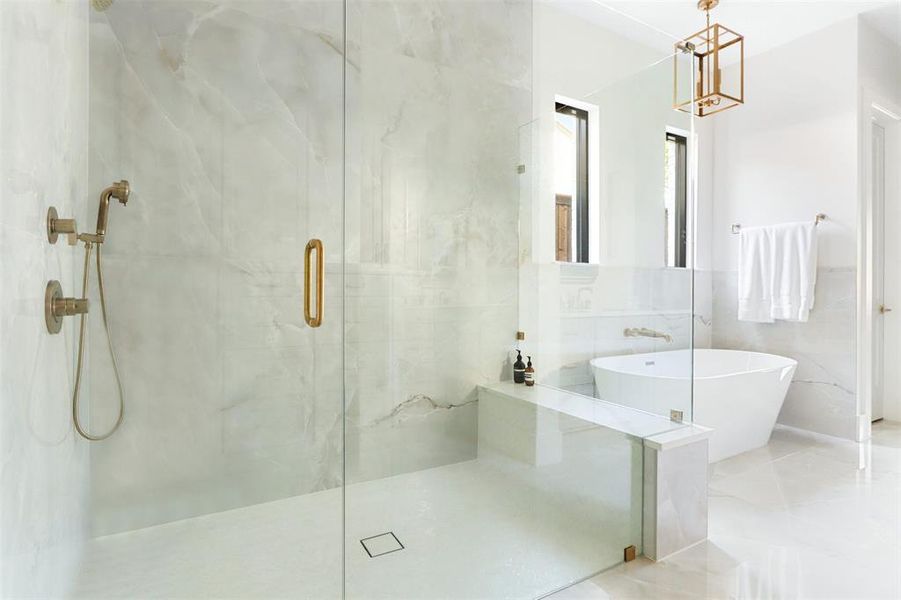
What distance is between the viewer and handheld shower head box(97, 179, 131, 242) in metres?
1.69

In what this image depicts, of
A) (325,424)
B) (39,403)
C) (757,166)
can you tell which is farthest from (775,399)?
(39,403)

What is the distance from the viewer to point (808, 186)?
→ 146 inches

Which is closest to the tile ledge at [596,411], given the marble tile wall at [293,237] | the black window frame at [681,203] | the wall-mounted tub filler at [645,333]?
the marble tile wall at [293,237]

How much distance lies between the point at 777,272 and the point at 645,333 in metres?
2.28

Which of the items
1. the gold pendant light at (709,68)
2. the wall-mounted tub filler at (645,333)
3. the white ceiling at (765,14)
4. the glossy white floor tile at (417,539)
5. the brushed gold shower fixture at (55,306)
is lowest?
the glossy white floor tile at (417,539)

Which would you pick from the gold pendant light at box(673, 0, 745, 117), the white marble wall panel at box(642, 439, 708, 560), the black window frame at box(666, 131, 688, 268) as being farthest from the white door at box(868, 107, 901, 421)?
the white marble wall panel at box(642, 439, 708, 560)

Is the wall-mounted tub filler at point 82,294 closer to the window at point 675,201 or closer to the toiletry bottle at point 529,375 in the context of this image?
the toiletry bottle at point 529,375

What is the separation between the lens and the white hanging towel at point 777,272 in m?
3.59

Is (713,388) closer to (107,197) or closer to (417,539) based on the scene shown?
(417,539)

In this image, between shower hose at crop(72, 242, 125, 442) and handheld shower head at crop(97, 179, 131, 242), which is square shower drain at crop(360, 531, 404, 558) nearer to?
shower hose at crop(72, 242, 125, 442)

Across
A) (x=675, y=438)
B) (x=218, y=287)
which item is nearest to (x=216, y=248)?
(x=218, y=287)

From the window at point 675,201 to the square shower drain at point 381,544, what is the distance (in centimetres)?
169

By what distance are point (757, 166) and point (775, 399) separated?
194 cm

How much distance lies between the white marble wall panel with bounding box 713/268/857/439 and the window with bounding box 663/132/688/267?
198 centimetres
